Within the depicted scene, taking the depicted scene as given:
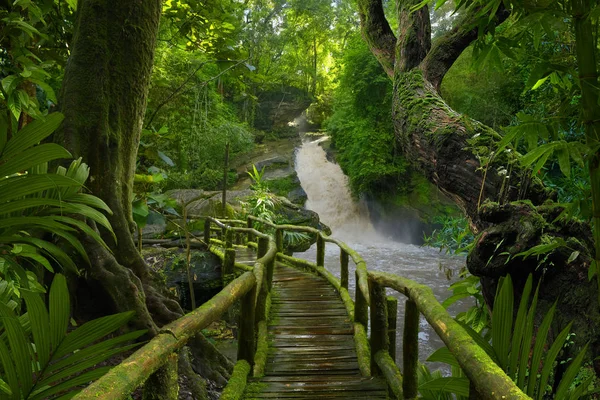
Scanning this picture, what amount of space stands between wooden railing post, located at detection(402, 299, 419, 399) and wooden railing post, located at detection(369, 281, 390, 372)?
0.70m

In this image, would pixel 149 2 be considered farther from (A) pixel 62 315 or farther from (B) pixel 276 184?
(B) pixel 276 184

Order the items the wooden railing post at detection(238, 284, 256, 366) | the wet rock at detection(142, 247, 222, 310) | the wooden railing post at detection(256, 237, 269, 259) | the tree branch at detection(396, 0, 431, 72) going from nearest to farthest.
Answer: the wooden railing post at detection(238, 284, 256, 366) → the tree branch at detection(396, 0, 431, 72) → the wooden railing post at detection(256, 237, 269, 259) → the wet rock at detection(142, 247, 222, 310)

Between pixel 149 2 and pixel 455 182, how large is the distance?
2728 mm

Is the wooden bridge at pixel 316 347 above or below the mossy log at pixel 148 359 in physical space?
below

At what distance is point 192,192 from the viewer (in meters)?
14.6

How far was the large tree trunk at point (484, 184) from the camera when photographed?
1974 millimetres

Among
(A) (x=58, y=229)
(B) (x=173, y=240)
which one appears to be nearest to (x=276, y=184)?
(B) (x=173, y=240)

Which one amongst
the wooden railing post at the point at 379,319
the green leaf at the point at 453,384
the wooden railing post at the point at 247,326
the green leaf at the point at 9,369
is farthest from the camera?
the wooden railing post at the point at 379,319

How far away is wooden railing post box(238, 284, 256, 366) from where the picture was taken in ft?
8.93

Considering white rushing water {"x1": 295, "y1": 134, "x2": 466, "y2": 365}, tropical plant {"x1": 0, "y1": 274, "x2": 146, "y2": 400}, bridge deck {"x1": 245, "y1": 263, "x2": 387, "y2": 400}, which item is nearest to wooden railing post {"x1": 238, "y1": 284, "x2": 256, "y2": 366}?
bridge deck {"x1": 245, "y1": 263, "x2": 387, "y2": 400}

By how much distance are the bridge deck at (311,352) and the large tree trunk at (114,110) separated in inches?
26.8

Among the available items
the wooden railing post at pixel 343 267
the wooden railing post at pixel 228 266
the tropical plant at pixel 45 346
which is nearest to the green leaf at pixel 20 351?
the tropical plant at pixel 45 346

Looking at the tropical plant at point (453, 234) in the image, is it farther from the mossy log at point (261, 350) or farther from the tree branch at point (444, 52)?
the mossy log at point (261, 350)

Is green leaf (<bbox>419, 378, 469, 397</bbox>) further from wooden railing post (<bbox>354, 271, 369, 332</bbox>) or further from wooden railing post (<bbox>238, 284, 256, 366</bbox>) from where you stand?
wooden railing post (<bbox>354, 271, 369, 332</bbox>)
